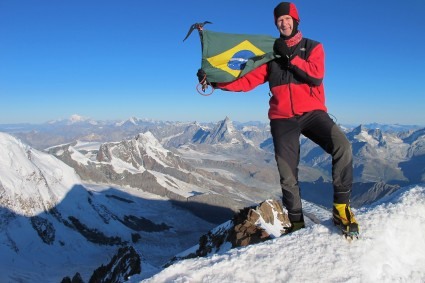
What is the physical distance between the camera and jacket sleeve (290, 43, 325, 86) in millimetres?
9977

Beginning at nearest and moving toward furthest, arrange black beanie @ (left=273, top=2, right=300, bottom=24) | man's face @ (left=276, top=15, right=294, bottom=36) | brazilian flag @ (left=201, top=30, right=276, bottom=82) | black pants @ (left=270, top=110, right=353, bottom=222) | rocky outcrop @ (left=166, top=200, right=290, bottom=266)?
black pants @ (left=270, top=110, right=353, bottom=222)
black beanie @ (left=273, top=2, right=300, bottom=24)
man's face @ (left=276, top=15, right=294, bottom=36)
brazilian flag @ (left=201, top=30, right=276, bottom=82)
rocky outcrop @ (left=166, top=200, right=290, bottom=266)

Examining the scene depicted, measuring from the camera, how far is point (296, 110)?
33.8ft

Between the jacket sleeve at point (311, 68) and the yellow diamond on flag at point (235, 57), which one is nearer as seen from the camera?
the jacket sleeve at point (311, 68)

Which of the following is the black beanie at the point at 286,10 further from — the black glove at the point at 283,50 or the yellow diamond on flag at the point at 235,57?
the yellow diamond on flag at the point at 235,57

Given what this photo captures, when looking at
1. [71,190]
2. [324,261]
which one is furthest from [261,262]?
[71,190]

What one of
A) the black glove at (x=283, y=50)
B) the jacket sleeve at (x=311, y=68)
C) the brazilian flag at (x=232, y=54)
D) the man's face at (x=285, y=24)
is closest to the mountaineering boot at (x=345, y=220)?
the jacket sleeve at (x=311, y=68)

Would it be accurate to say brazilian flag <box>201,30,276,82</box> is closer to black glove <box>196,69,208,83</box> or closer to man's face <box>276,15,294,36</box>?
black glove <box>196,69,208,83</box>

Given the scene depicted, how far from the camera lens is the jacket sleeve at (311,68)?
9.98 meters

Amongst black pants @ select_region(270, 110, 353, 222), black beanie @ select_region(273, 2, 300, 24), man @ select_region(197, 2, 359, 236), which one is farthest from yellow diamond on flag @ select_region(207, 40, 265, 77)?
black pants @ select_region(270, 110, 353, 222)

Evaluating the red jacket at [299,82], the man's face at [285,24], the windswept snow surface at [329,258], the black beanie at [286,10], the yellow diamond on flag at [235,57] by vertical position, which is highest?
the black beanie at [286,10]

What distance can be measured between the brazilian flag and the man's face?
0.52 metres

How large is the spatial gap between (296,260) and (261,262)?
2.61ft

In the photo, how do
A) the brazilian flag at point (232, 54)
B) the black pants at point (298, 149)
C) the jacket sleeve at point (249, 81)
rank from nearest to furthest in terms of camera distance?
the black pants at point (298, 149) → the brazilian flag at point (232, 54) → the jacket sleeve at point (249, 81)

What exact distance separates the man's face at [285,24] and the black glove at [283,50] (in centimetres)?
27
